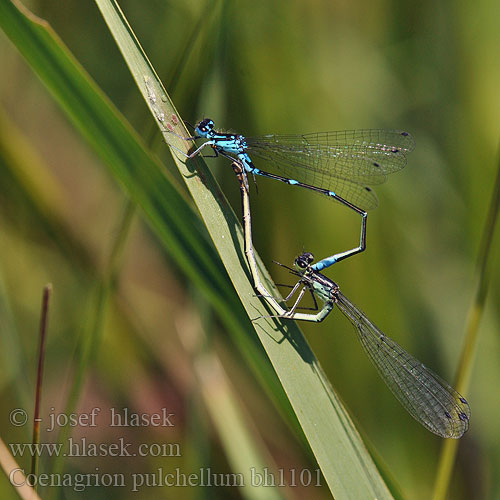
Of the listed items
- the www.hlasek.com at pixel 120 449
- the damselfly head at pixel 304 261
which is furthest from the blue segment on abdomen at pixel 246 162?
the www.hlasek.com at pixel 120 449

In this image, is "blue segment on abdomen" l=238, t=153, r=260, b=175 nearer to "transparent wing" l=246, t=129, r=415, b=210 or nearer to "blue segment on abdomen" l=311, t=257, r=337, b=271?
"transparent wing" l=246, t=129, r=415, b=210

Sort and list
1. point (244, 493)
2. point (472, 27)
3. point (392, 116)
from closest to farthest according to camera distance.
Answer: point (244, 493), point (472, 27), point (392, 116)

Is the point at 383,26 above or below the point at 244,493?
above

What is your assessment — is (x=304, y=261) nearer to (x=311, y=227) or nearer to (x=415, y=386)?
(x=311, y=227)

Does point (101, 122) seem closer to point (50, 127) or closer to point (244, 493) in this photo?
point (244, 493)

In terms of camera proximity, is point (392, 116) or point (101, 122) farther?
point (392, 116)

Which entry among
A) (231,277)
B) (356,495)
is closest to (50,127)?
(231,277)

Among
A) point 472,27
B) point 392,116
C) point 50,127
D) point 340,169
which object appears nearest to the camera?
point 340,169

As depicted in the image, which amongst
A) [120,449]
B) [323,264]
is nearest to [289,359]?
[323,264]
